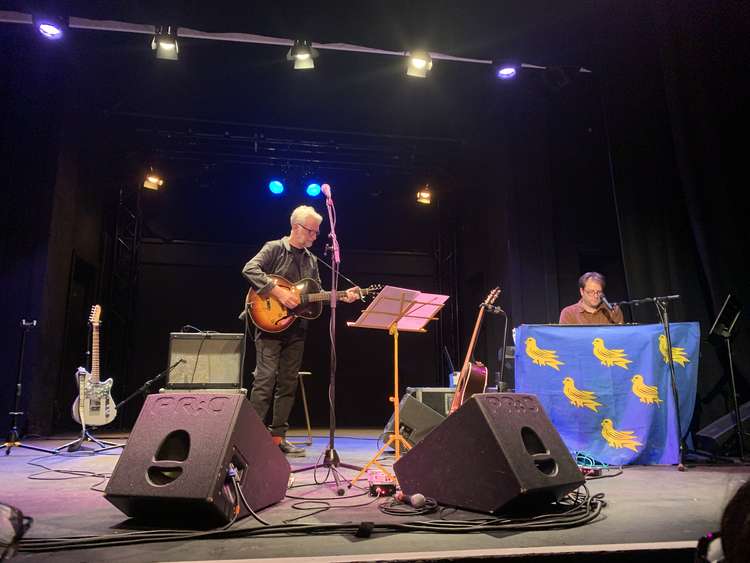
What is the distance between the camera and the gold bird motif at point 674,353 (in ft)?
13.6

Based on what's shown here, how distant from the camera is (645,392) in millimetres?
4102

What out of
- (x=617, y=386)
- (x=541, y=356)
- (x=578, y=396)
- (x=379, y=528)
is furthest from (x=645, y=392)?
(x=379, y=528)

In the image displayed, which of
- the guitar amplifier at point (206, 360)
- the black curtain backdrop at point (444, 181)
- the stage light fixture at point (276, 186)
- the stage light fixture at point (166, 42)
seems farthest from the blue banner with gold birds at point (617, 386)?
the stage light fixture at point (276, 186)

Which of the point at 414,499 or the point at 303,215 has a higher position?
the point at 303,215

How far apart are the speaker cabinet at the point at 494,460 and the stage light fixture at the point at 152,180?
7247 mm

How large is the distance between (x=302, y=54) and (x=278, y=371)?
138 inches

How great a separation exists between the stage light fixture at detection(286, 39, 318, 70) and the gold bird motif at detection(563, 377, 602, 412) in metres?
4.20

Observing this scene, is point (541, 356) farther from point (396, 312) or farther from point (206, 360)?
point (206, 360)

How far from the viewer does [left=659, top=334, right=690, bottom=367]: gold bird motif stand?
4152mm

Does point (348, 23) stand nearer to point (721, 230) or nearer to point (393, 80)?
point (393, 80)

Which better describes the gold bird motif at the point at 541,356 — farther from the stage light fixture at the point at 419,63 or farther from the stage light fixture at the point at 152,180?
the stage light fixture at the point at 152,180

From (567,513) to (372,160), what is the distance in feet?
23.5

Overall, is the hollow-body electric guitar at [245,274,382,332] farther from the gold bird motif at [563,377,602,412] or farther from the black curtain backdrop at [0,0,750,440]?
the black curtain backdrop at [0,0,750,440]

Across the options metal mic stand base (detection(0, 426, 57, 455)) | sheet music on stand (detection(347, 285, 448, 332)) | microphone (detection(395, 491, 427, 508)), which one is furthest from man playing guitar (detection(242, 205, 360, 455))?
metal mic stand base (detection(0, 426, 57, 455))
